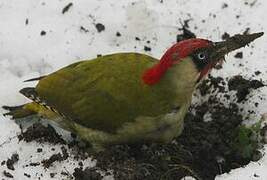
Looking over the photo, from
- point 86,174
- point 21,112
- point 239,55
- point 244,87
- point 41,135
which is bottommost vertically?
point 86,174

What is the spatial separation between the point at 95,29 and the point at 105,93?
51.1 inches

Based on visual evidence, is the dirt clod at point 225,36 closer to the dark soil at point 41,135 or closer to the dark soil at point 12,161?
the dark soil at point 41,135

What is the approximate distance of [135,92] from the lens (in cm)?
413

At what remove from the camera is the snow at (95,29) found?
5074mm

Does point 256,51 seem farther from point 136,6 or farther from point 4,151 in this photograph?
point 4,151

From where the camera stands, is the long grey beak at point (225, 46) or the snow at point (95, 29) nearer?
the long grey beak at point (225, 46)

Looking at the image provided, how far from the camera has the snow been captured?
16.6 ft

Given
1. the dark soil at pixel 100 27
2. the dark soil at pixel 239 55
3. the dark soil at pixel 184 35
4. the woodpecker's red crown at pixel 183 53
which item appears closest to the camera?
the woodpecker's red crown at pixel 183 53

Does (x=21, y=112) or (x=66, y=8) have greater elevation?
(x=66, y=8)

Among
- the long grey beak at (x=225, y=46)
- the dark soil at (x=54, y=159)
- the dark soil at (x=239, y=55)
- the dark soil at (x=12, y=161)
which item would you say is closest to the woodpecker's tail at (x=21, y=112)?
the dark soil at (x=12, y=161)

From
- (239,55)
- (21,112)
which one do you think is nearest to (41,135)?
(21,112)

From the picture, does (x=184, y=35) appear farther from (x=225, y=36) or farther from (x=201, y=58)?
(x=201, y=58)

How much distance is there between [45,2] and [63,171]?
1.94 metres

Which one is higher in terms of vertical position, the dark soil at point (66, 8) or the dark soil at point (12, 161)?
the dark soil at point (66, 8)
